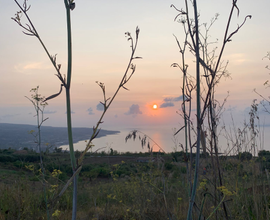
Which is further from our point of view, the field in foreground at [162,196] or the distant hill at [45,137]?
the distant hill at [45,137]

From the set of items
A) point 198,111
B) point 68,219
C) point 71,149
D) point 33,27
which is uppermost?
point 33,27

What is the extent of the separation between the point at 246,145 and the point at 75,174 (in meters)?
3.29

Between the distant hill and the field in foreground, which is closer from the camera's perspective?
the field in foreground

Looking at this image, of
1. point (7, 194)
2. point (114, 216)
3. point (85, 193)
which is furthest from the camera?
point (85, 193)

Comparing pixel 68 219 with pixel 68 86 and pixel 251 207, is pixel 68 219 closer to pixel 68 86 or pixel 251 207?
pixel 251 207

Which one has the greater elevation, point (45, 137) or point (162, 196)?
point (45, 137)

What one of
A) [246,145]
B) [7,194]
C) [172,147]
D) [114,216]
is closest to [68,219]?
[114,216]

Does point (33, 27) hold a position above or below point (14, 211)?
above

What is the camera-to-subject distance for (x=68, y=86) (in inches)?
23.9

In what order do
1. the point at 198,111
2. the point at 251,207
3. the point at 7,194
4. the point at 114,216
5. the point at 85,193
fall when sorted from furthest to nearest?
the point at 85,193 < the point at 7,194 < the point at 114,216 < the point at 251,207 < the point at 198,111

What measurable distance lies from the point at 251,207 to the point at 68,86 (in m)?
2.98

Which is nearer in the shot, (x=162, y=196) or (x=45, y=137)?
(x=162, y=196)

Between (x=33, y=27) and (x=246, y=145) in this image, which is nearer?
(x=33, y=27)

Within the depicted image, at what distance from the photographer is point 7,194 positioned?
4016mm
